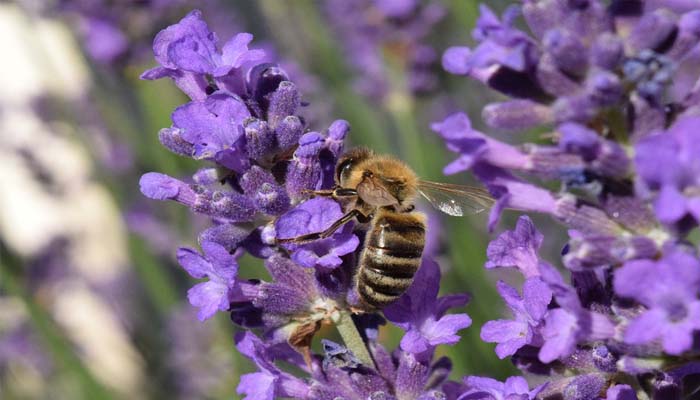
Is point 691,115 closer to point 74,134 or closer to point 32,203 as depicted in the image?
point 74,134

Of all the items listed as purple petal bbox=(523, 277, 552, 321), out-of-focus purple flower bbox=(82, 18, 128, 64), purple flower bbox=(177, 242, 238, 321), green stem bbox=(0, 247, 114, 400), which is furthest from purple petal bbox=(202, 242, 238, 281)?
out-of-focus purple flower bbox=(82, 18, 128, 64)

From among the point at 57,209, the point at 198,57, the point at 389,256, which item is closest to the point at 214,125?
the point at 198,57

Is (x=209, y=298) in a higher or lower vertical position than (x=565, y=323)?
higher

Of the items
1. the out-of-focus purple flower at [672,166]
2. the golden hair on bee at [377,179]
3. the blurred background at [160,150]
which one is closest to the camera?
the out-of-focus purple flower at [672,166]

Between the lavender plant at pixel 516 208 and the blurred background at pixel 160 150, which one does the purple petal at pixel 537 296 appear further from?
the blurred background at pixel 160 150

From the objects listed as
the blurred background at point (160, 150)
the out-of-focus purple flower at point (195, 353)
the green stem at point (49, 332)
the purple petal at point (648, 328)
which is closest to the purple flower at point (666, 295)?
the purple petal at point (648, 328)

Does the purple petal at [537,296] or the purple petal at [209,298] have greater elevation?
the purple petal at [209,298]

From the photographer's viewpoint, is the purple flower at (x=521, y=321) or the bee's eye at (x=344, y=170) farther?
the bee's eye at (x=344, y=170)

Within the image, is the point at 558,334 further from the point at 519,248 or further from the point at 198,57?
the point at 198,57
